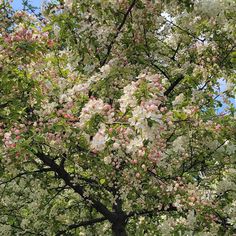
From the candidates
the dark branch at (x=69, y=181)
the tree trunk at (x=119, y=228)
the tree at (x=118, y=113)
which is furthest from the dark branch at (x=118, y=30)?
the tree trunk at (x=119, y=228)

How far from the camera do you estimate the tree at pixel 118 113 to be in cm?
630

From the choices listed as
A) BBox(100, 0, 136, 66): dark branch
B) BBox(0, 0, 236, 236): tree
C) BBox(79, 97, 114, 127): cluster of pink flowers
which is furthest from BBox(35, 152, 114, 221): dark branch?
BBox(79, 97, 114, 127): cluster of pink flowers

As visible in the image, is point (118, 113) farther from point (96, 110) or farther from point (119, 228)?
point (119, 228)

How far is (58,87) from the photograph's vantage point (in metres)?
7.70

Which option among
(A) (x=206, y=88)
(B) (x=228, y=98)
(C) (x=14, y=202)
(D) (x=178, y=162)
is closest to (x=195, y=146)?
(D) (x=178, y=162)

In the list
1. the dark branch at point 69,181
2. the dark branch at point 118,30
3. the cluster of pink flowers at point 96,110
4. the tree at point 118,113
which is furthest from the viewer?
the dark branch at point 69,181

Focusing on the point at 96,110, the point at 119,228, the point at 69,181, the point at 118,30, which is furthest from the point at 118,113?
the point at 119,228

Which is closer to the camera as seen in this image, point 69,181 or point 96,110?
point 96,110

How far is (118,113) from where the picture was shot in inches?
219

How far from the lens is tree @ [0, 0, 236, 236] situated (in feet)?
20.7

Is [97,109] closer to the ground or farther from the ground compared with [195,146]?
closer to the ground

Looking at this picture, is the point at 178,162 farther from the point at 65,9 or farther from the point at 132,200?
the point at 65,9

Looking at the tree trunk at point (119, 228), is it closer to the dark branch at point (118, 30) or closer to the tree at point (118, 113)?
the tree at point (118, 113)

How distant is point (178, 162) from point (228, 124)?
1108 mm
